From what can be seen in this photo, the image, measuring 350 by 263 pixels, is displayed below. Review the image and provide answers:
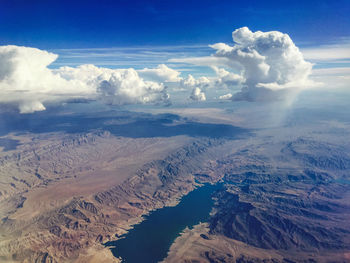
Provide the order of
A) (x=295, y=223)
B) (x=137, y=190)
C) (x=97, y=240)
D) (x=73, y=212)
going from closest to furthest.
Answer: (x=97, y=240)
(x=295, y=223)
(x=73, y=212)
(x=137, y=190)

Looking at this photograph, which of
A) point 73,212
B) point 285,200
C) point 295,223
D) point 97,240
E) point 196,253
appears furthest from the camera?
point 285,200

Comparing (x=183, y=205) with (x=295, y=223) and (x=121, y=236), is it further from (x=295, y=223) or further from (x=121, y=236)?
(x=295, y=223)

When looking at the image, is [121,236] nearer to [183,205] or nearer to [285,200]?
[183,205]

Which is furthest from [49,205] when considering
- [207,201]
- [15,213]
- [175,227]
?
[207,201]

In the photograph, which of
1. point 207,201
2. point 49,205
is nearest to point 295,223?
point 207,201

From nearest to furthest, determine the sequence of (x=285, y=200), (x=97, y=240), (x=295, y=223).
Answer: (x=97, y=240) → (x=295, y=223) → (x=285, y=200)

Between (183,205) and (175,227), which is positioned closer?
(175,227)

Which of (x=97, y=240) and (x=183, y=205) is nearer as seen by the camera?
(x=97, y=240)
